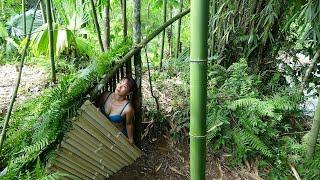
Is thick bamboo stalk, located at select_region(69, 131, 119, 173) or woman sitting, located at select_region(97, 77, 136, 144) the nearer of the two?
thick bamboo stalk, located at select_region(69, 131, 119, 173)

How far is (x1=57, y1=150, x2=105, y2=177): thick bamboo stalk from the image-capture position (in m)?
2.46

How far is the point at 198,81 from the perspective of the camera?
166 cm

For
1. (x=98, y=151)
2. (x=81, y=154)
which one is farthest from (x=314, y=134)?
(x=81, y=154)

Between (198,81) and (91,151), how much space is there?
4.32 feet

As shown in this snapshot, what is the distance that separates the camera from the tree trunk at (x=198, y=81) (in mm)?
1562

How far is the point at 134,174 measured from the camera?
313 cm

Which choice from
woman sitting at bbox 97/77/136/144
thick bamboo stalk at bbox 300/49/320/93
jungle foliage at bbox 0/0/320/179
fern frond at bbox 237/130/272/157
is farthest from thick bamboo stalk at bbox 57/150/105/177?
thick bamboo stalk at bbox 300/49/320/93

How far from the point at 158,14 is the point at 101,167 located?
4.91 metres

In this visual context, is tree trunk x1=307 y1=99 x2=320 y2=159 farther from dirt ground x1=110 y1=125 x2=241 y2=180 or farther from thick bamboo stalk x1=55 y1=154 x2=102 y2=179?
thick bamboo stalk x1=55 y1=154 x2=102 y2=179

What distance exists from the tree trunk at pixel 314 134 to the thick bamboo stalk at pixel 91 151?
1636 mm

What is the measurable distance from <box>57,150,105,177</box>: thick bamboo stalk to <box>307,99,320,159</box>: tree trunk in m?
1.70

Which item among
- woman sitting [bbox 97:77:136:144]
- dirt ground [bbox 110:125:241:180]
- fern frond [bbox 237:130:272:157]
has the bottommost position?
dirt ground [bbox 110:125:241:180]

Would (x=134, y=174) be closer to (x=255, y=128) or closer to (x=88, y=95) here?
(x=88, y=95)

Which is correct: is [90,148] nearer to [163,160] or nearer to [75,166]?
[75,166]
